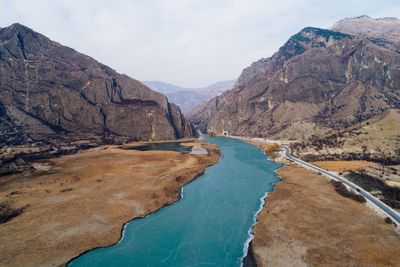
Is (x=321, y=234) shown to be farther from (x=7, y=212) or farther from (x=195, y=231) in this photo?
(x=7, y=212)

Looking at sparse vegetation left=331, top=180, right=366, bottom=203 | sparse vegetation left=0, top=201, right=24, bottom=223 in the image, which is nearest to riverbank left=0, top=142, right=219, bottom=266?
sparse vegetation left=0, top=201, right=24, bottom=223

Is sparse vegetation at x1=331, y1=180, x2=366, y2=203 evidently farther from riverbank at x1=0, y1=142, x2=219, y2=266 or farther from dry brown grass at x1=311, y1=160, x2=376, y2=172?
riverbank at x1=0, y1=142, x2=219, y2=266

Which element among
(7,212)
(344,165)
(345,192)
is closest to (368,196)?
(345,192)

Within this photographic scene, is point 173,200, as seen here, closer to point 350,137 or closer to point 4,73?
point 350,137

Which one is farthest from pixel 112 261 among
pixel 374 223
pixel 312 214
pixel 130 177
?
pixel 130 177

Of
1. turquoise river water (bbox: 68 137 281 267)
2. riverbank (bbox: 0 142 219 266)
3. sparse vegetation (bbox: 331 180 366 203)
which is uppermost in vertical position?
sparse vegetation (bbox: 331 180 366 203)
